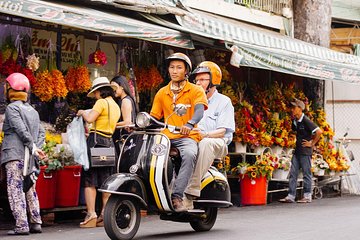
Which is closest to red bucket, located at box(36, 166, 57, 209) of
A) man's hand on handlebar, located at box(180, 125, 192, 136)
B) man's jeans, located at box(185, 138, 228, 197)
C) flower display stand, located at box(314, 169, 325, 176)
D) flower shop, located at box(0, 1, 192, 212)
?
flower shop, located at box(0, 1, 192, 212)

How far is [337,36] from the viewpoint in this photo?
2747cm

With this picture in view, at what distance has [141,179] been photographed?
385 inches

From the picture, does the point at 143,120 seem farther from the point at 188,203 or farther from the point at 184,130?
the point at 188,203

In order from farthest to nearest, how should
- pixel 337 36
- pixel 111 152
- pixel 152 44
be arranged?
pixel 337 36
pixel 152 44
pixel 111 152

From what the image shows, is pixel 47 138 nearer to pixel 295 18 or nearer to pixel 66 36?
pixel 66 36

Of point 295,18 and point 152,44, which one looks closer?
point 152,44

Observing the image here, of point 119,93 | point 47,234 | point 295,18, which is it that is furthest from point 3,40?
point 295,18

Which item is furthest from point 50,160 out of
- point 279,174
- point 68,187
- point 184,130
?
point 279,174

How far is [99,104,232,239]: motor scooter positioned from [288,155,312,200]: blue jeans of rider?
6745 millimetres

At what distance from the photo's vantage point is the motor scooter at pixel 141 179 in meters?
9.43

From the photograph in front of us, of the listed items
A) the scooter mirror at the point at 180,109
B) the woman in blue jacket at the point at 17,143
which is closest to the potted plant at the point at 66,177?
the woman in blue jacket at the point at 17,143

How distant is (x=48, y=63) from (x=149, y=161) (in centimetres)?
398

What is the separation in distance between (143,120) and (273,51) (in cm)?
625

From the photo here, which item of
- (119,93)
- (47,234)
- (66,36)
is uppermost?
(66,36)
